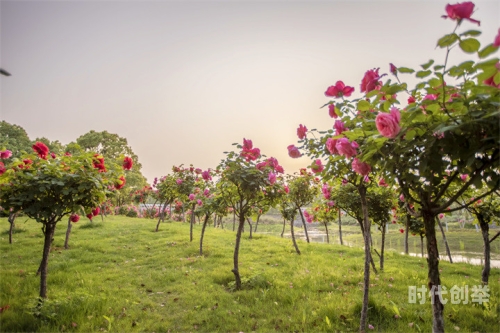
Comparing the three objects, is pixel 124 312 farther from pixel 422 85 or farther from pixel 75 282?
pixel 422 85

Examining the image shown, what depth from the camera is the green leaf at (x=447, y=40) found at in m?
1.29

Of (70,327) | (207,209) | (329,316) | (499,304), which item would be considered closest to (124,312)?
(70,327)

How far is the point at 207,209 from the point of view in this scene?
8141 mm

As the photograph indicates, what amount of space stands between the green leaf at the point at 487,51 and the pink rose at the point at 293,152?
6.91 feet

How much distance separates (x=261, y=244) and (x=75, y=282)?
7.69m

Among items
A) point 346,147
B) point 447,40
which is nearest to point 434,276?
point 346,147

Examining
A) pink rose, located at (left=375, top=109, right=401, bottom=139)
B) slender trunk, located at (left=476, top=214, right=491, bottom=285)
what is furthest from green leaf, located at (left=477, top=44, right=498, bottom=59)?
slender trunk, located at (left=476, top=214, right=491, bottom=285)

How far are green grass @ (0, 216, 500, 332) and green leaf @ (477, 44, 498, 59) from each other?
3.69 meters

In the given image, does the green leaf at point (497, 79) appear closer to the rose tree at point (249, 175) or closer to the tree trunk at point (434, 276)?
the tree trunk at point (434, 276)

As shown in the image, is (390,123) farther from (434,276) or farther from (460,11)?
(434,276)

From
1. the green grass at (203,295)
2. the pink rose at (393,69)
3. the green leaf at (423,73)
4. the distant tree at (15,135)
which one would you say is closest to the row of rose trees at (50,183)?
the green grass at (203,295)

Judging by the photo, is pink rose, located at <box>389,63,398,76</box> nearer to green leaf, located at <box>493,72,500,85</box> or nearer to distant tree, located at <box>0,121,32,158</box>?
green leaf, located at <box>493,72,500,85</box>

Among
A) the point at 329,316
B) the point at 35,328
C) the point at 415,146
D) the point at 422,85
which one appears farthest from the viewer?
the point at 329,316

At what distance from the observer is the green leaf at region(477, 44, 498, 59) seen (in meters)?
1.22
